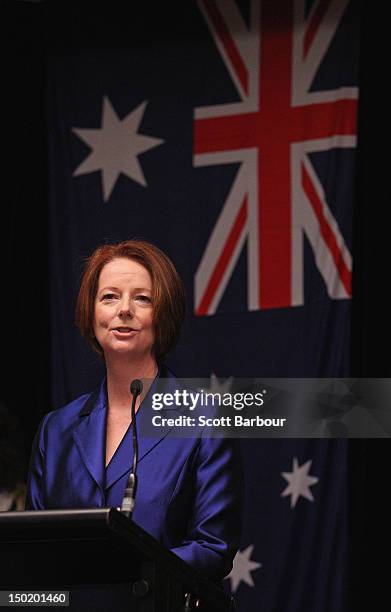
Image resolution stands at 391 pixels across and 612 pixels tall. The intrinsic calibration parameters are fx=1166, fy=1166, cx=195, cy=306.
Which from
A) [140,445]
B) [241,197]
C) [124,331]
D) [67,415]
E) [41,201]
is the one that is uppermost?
[41,201]

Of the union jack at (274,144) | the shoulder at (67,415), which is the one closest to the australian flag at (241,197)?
the union jack at (274,144)

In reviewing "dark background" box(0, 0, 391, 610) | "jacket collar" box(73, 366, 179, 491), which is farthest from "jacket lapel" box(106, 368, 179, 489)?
"dark background" box(0, 0, 391, 610)

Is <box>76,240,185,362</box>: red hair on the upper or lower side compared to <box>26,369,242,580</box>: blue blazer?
upper

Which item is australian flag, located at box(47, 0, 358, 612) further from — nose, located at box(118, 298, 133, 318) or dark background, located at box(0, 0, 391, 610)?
nose, located at box(118, 298, 133, 318)

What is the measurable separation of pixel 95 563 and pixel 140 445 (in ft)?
1.51

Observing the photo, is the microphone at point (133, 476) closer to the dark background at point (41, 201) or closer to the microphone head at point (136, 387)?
the microphone head at point (136, 387)

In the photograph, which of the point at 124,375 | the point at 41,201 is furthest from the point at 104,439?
the point at 41,201

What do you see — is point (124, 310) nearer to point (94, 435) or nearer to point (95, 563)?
point (94, 435)

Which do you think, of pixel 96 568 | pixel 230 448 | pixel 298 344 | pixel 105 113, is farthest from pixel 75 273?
pixel 96 568

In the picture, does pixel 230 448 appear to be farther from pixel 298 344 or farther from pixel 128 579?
pixel 298 344

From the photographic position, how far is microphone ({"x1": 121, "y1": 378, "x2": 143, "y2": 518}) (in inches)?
84.7

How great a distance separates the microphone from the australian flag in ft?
6.71

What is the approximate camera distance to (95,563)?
207cm

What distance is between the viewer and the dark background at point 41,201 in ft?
14.6
